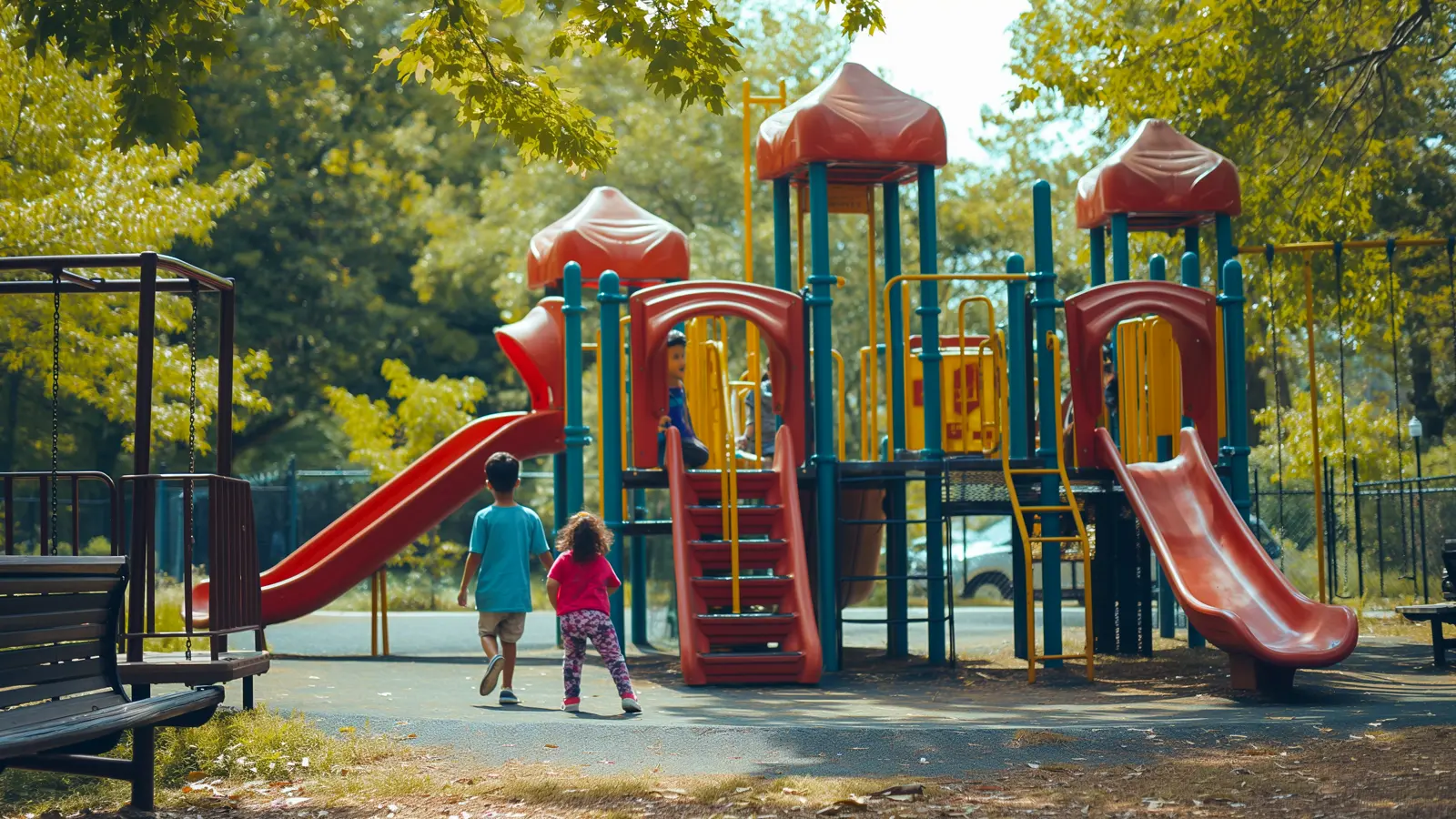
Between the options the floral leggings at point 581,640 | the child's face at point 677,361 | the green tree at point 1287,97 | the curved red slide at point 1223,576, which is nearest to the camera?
the floral leggings at point 581,640

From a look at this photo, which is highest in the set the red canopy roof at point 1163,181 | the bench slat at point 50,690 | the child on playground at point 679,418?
the red canopy roof at point 1163,181

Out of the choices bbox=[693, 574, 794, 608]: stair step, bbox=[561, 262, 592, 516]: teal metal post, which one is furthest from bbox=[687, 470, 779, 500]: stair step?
bbox=[561, 262, 592, 516]: teal metal post

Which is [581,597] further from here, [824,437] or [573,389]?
[573,389]

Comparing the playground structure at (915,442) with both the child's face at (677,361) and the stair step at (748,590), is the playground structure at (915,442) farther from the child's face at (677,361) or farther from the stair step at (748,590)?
the child's face at (677,361)

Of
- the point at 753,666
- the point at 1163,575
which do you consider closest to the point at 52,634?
the point at 753,666

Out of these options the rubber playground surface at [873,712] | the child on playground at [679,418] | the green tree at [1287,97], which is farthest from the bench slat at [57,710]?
the green tree at [1287,97]

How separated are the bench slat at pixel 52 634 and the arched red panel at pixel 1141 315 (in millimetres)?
8318

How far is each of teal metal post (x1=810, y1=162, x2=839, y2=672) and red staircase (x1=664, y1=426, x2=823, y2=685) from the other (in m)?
0.34

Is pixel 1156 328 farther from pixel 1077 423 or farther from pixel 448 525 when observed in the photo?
pixel 448 525

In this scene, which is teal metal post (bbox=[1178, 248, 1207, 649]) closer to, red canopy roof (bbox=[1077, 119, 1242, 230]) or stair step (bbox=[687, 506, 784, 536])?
A: red canopy roof (bbox=[1077, 119, 1242, 230])

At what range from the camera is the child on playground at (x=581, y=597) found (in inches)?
386

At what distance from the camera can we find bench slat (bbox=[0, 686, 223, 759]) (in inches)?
223

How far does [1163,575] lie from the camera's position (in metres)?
14.6

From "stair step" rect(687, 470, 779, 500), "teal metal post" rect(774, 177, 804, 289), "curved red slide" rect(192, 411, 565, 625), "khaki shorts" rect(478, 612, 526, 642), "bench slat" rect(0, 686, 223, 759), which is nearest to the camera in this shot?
"bench slat" rect(0, 686, 223, 759)
